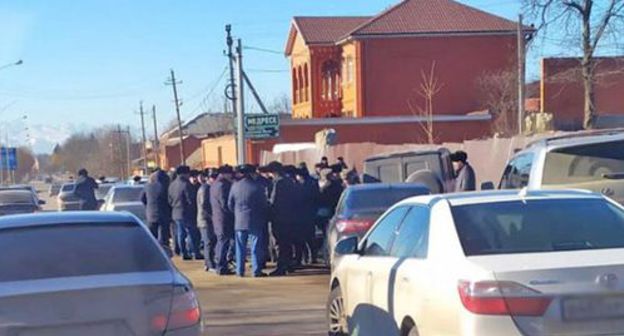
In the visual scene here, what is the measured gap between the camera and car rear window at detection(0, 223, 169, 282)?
6.92 metres

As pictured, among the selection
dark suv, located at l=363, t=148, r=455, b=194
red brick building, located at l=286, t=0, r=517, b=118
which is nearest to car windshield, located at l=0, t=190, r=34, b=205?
dark suv, located at l=363, t=148, r=455, b=194

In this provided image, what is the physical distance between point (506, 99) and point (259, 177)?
37591 millimetres

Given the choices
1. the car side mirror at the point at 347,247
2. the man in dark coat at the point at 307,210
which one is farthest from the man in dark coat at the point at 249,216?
the car side mirror at the point at 347,247

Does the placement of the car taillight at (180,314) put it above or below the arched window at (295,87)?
below

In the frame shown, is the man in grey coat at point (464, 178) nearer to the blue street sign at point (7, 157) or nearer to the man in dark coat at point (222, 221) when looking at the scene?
the man in dark coat at point (222, 221)

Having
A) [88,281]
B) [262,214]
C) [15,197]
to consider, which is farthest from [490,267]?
[15,197]

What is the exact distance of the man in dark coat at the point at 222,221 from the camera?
17.8m

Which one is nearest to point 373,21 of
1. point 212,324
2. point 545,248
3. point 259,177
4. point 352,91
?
point 352,91

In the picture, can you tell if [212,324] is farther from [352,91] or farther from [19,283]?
[352,91]

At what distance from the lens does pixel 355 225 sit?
1473 centimetres

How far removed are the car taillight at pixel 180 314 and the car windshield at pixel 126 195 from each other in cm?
1731

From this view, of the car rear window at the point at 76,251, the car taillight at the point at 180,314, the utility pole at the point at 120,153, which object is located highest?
the car rear window at the point at 76,251

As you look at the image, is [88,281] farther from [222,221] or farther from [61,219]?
[222,221]

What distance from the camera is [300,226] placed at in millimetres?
17859
